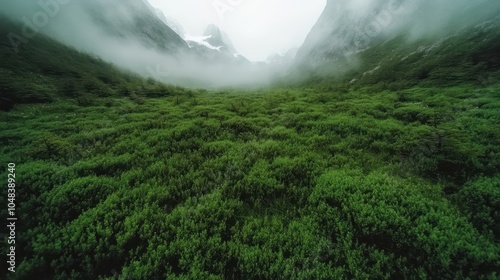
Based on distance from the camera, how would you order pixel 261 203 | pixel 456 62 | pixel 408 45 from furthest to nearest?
pixel 408 45, pixel 456 62, pixel 261 203

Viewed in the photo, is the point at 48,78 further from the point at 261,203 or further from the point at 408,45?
the point at 408,45

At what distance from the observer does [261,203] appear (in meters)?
6.64

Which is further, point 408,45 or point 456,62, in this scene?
point 408,45

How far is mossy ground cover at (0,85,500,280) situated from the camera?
179 inches

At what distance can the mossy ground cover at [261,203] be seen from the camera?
14.9 feet

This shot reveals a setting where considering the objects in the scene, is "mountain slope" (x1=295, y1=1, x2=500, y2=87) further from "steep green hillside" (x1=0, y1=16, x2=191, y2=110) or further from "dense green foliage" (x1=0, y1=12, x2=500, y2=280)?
"steep green hillside" (x1=0, y1=16, x2=191, y2=110)

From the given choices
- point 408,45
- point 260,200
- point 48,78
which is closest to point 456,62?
point 408,45

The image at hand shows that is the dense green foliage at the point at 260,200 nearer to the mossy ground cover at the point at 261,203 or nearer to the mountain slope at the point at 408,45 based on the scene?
the mossy ground cover at the point at 261,203

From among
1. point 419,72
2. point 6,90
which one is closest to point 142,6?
point 6,90

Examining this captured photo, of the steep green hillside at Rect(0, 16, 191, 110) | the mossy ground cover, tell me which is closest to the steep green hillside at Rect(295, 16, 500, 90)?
the mossy ground cover

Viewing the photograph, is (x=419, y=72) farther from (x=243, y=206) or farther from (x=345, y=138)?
(x=243, y=206)

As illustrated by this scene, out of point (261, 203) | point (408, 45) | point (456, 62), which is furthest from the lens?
point (408, 45)

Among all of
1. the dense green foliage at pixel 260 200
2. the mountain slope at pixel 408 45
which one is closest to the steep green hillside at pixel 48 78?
the dense green foliage at pixel 260 200

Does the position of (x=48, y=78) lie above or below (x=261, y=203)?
above
